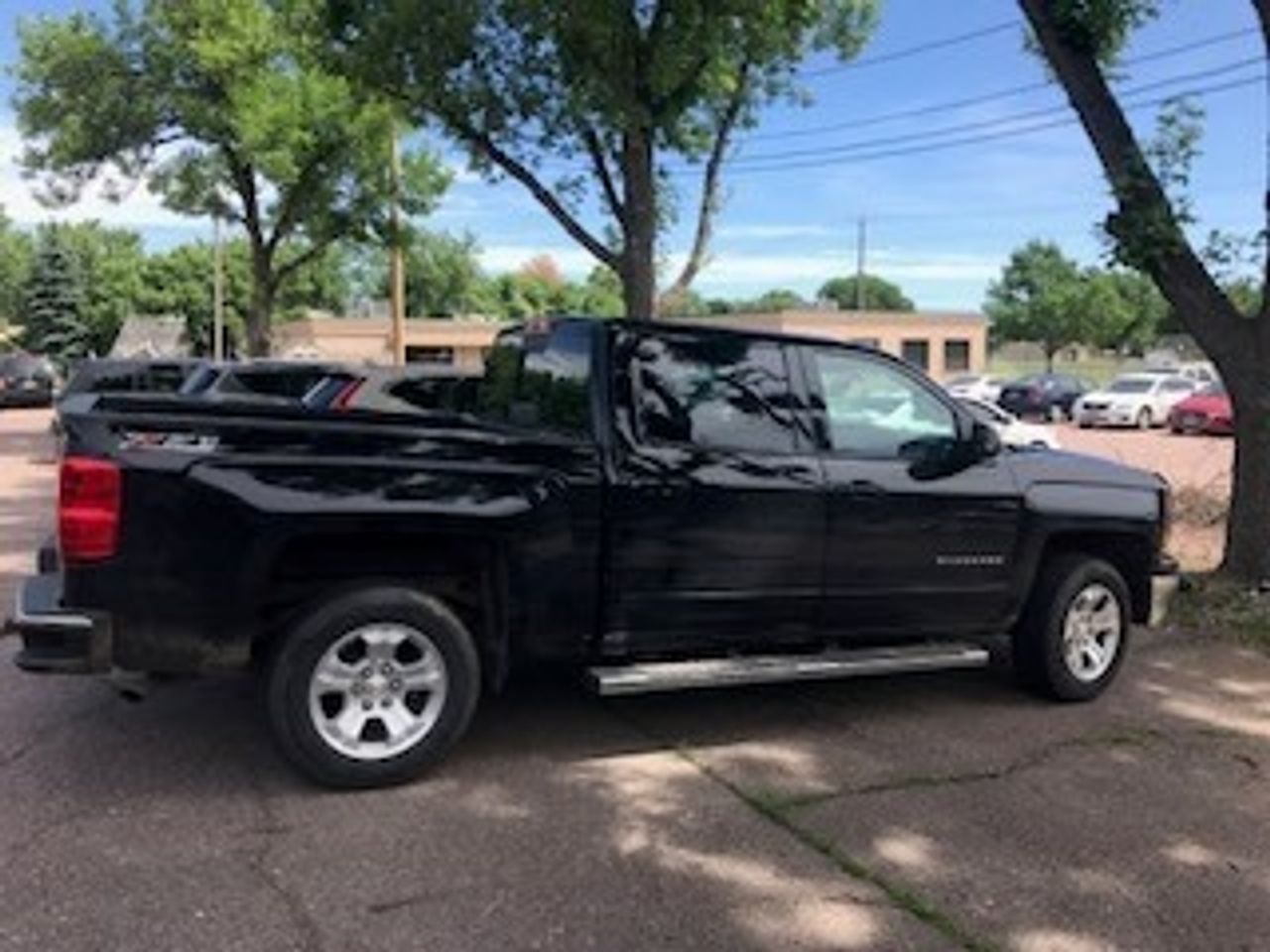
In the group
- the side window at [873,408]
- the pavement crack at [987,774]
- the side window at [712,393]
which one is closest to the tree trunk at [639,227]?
the side window at [873,408]

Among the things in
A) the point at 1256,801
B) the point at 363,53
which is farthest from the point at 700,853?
the point at 363,53

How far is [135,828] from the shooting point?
4879 mm

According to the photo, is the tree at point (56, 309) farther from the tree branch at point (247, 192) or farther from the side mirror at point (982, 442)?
the side mirror at point (982, 442)

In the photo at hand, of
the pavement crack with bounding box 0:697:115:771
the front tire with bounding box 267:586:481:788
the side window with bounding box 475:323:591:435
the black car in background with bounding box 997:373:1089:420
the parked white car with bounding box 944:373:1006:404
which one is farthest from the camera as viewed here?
the parked white car with bounding box 944:373:1006:404

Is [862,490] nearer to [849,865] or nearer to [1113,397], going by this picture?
[849,865]

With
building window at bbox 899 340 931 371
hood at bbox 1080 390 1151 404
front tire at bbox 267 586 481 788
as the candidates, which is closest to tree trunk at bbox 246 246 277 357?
hood at bbox 1080 390 1151 404

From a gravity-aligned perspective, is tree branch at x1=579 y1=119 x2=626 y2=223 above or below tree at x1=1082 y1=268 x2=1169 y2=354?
below

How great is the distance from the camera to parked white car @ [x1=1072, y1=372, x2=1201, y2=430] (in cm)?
3894

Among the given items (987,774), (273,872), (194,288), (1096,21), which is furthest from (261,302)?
(194,288)

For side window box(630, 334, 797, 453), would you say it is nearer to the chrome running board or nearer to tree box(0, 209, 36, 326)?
the chrome running board

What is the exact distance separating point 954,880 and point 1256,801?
168cm

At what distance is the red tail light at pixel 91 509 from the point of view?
16.2ft

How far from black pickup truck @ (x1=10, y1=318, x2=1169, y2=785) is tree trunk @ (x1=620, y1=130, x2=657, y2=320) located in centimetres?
720

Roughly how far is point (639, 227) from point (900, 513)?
8429 millimetres
